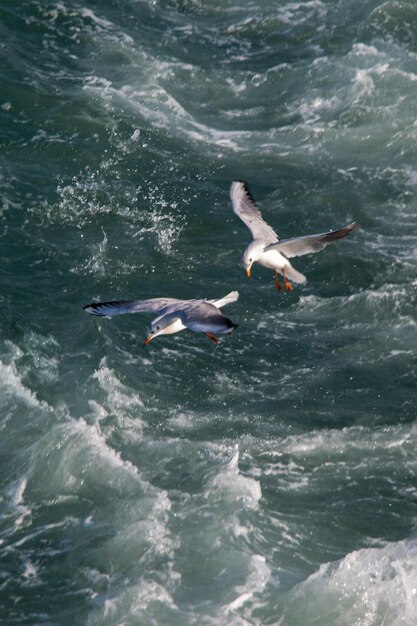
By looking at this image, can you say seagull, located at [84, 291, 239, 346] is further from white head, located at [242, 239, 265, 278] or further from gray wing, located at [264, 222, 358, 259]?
gray wing, located at [264, 222, 358, 259]

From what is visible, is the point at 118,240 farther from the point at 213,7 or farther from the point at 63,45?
the point at 213,7

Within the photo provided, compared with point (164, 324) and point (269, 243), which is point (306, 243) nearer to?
point (269, 243)

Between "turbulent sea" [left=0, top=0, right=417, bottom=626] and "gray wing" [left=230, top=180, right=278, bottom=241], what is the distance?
1.40 metres

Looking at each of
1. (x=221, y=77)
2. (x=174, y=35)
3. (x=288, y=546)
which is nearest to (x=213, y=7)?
(x=174, y=35)

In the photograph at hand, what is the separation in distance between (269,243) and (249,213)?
0.69m

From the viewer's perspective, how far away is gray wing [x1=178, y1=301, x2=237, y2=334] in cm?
1055

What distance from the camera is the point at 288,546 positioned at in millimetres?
10867

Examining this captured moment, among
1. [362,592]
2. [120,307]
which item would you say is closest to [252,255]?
[120,307]

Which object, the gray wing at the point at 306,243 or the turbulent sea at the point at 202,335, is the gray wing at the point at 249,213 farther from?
the turbulent sea at the point at 202,335

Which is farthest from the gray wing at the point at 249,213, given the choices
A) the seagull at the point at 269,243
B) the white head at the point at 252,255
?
the white head at the point at 252,255

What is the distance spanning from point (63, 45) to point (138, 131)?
11.7 feet

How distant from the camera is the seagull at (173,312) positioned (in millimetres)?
10914

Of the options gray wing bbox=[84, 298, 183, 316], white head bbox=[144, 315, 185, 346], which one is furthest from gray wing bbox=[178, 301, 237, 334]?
gray wing bbox=[84, 298, 183, 316]

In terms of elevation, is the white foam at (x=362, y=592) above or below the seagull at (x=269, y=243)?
below
